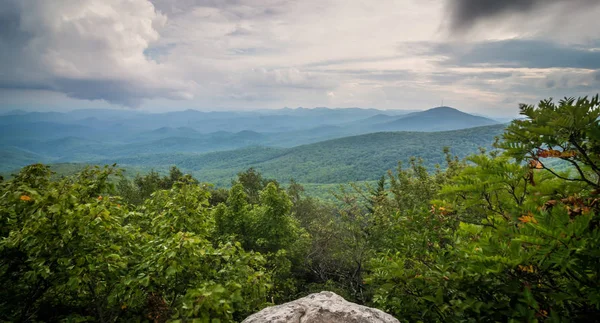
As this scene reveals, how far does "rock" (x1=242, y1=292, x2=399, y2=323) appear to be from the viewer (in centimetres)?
484

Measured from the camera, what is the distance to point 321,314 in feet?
16.2

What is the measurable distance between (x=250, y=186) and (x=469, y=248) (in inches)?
1734

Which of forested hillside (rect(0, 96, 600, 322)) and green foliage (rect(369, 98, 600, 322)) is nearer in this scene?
green foliage (rect(369, 98, 600, 322))

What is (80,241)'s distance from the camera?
5.55m

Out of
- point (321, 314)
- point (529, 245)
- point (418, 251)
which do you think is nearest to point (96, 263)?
point (321, 314)

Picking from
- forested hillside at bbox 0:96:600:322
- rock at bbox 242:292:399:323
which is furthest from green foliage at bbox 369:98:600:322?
rock at bbox 242:292:399:323

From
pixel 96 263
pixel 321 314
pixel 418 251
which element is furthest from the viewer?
pixel 418 251

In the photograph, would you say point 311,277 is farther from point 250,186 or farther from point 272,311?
point 250,186

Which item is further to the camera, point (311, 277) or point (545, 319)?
point (311, 277)

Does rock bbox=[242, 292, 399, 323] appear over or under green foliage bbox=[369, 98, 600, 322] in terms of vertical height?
under

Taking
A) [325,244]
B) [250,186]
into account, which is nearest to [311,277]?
[325,244]

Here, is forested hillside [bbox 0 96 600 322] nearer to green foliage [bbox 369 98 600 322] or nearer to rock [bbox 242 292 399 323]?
green foliage [bbox 369 98 600 322]

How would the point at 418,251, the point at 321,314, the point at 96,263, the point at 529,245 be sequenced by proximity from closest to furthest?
the point at 529,245 < the point at 321,314 < the point at 96,263 < the point at 418,251

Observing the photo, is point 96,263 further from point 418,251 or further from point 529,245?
point 529,245
